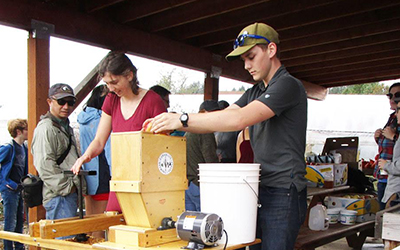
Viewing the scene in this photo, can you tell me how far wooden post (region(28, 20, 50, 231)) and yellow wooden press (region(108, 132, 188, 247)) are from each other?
7.64 feet

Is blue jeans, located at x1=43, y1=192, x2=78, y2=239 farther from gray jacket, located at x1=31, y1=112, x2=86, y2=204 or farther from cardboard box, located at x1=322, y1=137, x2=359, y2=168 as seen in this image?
cardboard box, located at x1=322, y1=137, x2=359, y2=168

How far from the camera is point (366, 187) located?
18.9ft

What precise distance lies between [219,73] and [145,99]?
398 cm

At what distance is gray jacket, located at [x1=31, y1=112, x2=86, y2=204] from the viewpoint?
11.3 feet

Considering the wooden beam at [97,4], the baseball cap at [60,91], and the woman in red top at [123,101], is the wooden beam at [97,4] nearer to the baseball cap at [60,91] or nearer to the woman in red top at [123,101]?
the baseball cap at [60,91]

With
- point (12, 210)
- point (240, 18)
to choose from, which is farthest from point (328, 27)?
point (12, 210)

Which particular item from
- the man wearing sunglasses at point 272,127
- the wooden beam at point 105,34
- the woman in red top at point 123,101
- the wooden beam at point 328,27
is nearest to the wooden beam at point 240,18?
the wooden beam at point 328,27

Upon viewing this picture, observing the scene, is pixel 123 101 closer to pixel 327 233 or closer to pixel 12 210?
pixel 327 233

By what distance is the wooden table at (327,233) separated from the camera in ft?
12.3

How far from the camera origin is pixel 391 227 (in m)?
3.02

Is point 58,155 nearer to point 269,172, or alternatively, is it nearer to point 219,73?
point 269,172

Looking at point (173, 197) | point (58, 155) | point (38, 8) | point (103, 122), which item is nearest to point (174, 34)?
point (38, 8)

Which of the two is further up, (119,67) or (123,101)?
(119,67)

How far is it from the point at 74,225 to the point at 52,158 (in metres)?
1.29
